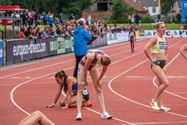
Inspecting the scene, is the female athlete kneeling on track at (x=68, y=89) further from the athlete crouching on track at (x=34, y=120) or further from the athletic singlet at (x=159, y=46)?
the athlete crouching on track at (x=34, y=120)

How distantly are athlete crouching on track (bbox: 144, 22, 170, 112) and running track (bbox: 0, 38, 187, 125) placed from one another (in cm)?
39

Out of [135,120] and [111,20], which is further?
[111,20]

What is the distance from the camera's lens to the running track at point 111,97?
12125 mm

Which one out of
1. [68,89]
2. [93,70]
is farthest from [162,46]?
[68,89]

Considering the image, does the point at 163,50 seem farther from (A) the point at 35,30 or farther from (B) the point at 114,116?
(A) the point at 35,30

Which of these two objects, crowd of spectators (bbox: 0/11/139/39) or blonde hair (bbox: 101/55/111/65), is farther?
crowd of spectators (bbox: 0/11/139/39)

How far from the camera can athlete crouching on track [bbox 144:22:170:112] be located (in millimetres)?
12898

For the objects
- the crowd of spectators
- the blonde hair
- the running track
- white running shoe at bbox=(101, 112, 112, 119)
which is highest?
the blonde hair

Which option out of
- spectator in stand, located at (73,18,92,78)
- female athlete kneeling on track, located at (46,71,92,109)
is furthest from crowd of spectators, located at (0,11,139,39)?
female athlete kneeling on track, located at (46,71,92,109)

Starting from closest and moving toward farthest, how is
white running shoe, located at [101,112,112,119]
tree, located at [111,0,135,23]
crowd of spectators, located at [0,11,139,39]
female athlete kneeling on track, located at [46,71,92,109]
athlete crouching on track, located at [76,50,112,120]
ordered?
athlete crouching on track, located at [76,50,112,120], white running shoe, located at [101,112,112,119], female athlete kneeling on track, located at [46,71,92,109], crowd of spectators, located at [0,11,139,39], tree, located at [111,0,135,23]

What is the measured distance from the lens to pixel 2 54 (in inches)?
1155

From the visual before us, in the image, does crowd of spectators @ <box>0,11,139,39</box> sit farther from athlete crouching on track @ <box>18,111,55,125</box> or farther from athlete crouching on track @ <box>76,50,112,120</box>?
athlete crouching on track @ <box>18,111,55,125</box>

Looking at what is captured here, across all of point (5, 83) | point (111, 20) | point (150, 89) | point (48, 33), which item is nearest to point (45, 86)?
point (5, 83)

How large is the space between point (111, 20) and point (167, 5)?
182 ft
